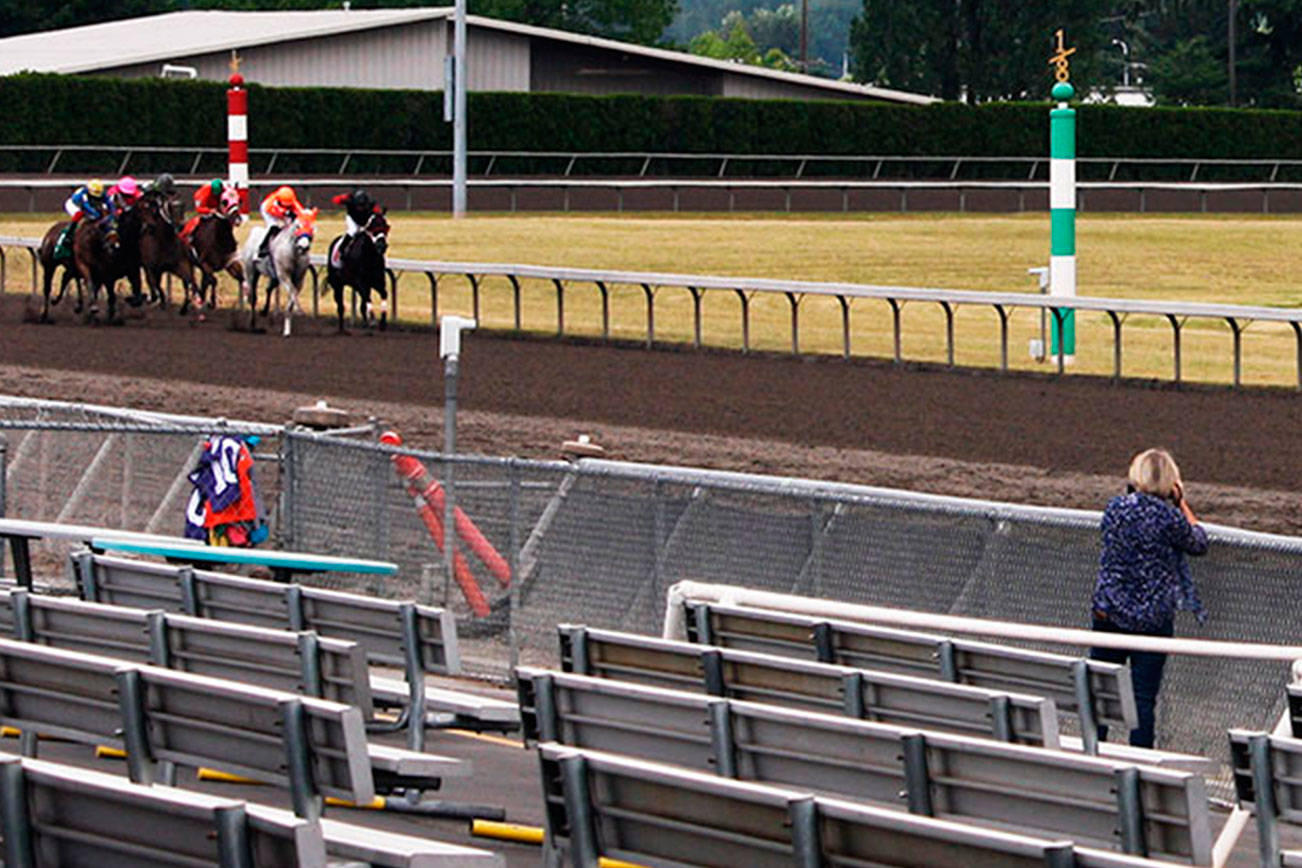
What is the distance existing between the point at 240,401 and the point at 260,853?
1508 centimetres

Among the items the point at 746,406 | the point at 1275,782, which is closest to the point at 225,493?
the point at 1275,782

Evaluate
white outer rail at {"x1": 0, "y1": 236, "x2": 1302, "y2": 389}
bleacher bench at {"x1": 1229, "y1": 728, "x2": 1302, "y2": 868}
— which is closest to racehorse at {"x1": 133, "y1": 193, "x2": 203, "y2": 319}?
white outer rail at {"x1": 0, "y1": 236, "x2": 1302, "y2": 389}

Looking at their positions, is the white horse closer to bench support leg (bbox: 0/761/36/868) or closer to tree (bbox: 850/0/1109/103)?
bench support leg (bbox: 0/761/36/868)

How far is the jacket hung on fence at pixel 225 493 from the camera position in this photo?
10938 millimetres

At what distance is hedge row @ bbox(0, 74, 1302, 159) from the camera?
4625cm

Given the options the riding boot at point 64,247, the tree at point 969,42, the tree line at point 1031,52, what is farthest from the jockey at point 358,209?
the tree at point 969,42

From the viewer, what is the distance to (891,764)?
17.1 feet

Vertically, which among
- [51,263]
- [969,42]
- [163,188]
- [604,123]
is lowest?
[51,263]

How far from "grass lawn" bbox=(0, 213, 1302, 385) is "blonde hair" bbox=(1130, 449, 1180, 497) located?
44.1 feet

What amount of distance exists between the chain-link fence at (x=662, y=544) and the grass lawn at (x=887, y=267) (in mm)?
12393

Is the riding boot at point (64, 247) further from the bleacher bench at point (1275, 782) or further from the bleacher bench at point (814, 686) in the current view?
the bleacher bench at point (1275, 782)

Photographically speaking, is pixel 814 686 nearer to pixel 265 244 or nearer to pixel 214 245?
pixel 265 244

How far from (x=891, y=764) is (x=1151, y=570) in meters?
3.29

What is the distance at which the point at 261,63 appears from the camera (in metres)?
53.3
